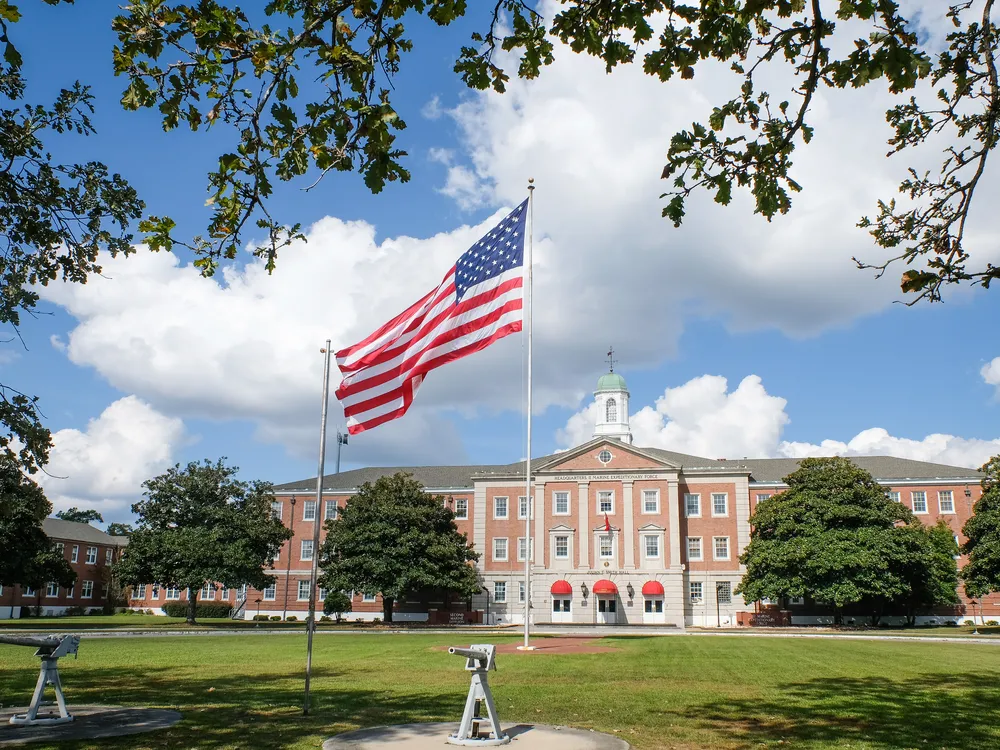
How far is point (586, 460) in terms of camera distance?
213ft

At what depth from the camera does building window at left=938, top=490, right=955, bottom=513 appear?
63.4m

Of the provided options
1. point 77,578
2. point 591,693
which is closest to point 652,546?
point 591,693

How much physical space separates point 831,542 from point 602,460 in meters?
18.8

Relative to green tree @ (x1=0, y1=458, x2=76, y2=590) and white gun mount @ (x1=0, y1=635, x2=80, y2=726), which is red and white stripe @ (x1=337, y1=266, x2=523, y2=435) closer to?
white gun mount @ (x1=0, y1=635, x2=80, y2=726)

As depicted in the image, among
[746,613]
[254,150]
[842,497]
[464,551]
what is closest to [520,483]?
[464,551]

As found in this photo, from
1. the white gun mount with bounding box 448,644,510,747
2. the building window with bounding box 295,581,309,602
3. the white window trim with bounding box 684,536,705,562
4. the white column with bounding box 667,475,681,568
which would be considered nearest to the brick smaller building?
the building window with bounding box 295,581,309,602

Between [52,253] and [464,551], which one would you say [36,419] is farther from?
[464,551]

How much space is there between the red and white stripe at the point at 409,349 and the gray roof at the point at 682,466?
49880 millimetres

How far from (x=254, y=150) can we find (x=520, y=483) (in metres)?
61.5

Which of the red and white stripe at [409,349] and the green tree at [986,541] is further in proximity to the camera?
the green tree at [986,541]

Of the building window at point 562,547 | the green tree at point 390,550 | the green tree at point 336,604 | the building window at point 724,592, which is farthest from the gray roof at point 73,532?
the building window at point 724,592

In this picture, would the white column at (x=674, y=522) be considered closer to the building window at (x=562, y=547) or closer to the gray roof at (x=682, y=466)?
the gray roof at (x=682, y=466)

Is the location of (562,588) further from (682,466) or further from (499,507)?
(682,466)

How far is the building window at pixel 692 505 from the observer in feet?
210
